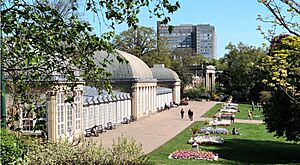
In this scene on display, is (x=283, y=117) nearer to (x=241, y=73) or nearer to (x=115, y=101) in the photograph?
(x=115, y=101)

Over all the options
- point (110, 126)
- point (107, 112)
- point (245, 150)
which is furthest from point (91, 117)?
point (245, 150)

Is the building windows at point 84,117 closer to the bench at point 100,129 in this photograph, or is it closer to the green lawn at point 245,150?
the bench at point 100,129

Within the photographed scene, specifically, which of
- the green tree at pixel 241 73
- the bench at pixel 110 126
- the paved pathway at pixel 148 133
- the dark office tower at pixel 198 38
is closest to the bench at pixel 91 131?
→ the paved pathway at pixel 148 133

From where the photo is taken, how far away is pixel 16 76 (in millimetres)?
7453

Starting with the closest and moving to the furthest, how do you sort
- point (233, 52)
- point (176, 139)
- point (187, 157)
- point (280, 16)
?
point (280, 16)
point (187, 157)
point (176, 139)
point (233, 52)

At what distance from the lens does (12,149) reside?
965cm

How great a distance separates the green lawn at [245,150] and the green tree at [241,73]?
47.5 metres

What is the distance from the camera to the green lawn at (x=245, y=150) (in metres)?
21.8

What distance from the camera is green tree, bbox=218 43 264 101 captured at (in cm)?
8131

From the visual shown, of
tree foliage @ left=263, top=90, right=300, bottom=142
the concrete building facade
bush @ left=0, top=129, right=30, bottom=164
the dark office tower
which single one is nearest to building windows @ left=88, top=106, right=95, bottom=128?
the concrete building facade

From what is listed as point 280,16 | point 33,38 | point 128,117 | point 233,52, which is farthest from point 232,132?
point 233,52

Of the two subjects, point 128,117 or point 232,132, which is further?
point 128,117

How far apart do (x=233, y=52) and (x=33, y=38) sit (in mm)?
83718

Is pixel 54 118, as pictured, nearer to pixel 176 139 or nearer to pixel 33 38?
pixel 176 139
